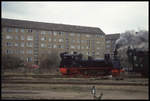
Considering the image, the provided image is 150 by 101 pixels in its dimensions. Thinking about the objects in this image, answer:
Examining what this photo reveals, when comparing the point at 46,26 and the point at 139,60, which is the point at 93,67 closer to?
the point at 139,60

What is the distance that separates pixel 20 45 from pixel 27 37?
3.15 m

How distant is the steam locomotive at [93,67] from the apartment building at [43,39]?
3216 cm

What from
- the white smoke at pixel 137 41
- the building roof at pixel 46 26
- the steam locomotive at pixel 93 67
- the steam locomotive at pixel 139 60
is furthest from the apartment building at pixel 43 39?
the steam locomotive at pixel 139 60

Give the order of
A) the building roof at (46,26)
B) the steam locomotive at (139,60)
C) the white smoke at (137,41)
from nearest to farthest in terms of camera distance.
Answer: the steam locomotive at (139,60) < the white smoke at (137,41) < the building roof at (46,26)

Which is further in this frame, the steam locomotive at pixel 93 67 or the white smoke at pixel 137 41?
the steam locomotive at pixel 93 67

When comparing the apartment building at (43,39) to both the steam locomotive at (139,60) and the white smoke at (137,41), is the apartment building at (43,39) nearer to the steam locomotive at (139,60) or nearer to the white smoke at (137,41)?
the white smoke at (137,41)

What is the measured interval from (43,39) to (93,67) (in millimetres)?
36652

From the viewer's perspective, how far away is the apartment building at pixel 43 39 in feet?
164

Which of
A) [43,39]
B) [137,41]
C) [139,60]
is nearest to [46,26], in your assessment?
[43,39]

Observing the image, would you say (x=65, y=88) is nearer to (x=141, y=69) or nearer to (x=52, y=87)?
(x=52, y=87)

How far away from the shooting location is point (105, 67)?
19.1m

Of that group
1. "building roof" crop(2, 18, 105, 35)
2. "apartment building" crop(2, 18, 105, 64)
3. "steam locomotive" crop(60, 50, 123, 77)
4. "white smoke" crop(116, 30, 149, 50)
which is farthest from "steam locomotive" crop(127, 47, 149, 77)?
→ "building roof" crop(2, 18, 105, 35)

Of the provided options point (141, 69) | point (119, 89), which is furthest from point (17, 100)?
point (141, 69)

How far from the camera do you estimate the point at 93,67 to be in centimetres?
1914
